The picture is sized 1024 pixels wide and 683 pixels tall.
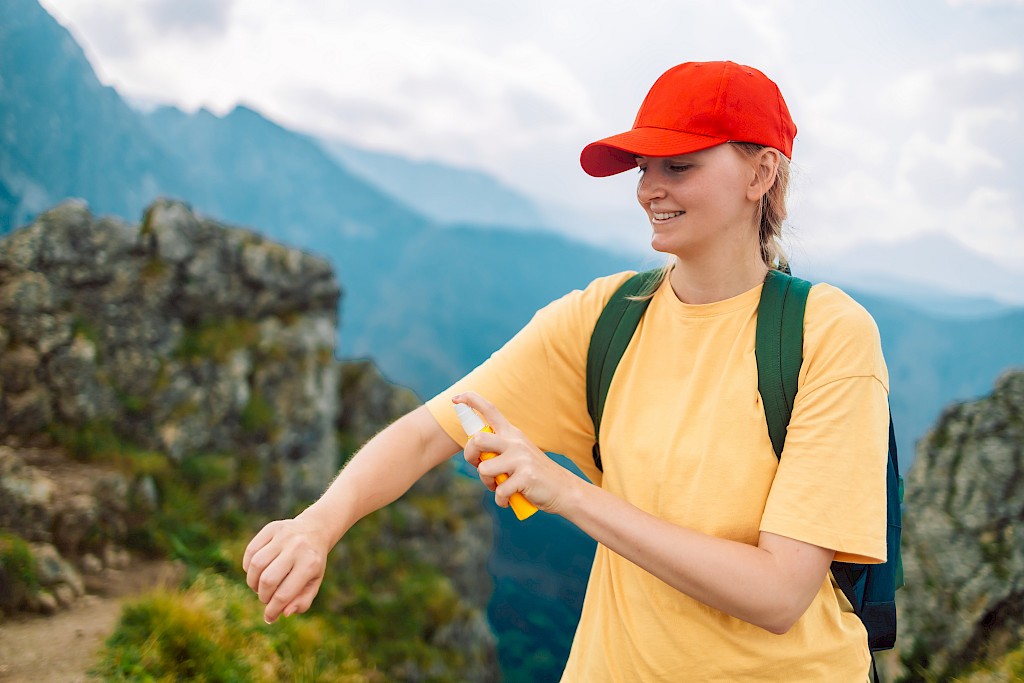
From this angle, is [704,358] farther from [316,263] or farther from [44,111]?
[44,111]

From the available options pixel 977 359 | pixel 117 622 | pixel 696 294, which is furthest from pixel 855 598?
pixel 977 359

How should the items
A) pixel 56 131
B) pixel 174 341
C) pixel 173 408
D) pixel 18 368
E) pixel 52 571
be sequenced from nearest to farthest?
pixel 52 571 → pixel 18 368 → pixel 173 408 → pixel 174 341 → pixel 56 131

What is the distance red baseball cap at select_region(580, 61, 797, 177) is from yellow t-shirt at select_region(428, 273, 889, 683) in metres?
0.47

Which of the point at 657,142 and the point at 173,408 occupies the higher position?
the point at 657,142

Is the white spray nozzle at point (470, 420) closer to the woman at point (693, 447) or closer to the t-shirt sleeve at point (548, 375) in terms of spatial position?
the woman at point (693, 447)

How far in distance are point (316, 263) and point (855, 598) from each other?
839 inches

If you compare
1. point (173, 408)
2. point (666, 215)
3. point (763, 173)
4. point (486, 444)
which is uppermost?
point (763, 173)

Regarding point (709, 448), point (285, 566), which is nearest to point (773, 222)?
point (709, 448)

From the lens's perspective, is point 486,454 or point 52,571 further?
point 52,571

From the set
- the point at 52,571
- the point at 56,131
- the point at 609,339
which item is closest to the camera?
the point at 609,339

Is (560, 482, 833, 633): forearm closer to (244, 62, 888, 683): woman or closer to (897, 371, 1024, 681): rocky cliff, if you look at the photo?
(244, 62, 888, 683): woman

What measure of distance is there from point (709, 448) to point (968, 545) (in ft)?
18.9

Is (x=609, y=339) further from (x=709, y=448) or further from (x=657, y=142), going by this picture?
Answer: (x=657, y=142)

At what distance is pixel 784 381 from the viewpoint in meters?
1.53
